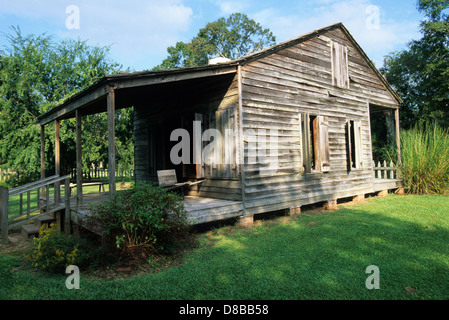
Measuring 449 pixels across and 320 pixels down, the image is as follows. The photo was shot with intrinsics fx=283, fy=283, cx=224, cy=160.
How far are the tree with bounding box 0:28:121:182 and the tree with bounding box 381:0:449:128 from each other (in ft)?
65.9

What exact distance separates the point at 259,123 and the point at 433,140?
25.2ft

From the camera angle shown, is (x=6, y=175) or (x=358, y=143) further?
(x=6, y=175)

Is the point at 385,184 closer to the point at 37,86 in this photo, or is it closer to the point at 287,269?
the point at 287,269

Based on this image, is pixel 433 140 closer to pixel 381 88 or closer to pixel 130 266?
pixel 381 88

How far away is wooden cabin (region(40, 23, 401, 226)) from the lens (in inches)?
251

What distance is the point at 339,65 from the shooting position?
9.20 metres

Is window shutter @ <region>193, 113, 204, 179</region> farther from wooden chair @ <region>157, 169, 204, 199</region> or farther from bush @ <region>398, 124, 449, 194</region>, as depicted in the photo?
bush @ <region>398, 124, 449, 194</region>

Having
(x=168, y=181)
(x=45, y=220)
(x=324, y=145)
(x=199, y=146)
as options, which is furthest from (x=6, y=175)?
(x=324, y=145)

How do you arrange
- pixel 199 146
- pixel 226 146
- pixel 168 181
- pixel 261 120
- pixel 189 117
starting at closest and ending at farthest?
pixel 168 181
pixel 226 146
pixel 261 120
pixel 199 146
pixel 189 117

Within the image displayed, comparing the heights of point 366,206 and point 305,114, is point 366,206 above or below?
below

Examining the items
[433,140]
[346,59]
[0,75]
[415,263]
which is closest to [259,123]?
[415,263]

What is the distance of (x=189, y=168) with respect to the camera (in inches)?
347

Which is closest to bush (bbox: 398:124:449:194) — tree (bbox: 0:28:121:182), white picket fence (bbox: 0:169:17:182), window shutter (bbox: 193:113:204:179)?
window shutter (bbox: 193:113:204:179)

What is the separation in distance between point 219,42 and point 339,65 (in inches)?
1142
